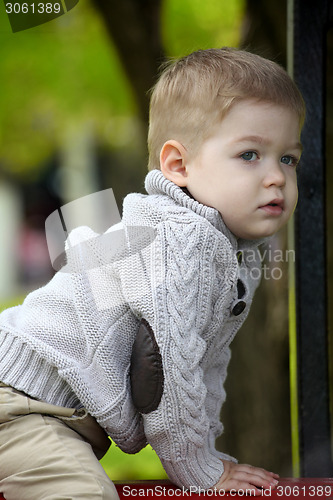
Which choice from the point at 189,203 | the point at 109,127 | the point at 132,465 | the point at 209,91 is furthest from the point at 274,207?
the point at 132,465

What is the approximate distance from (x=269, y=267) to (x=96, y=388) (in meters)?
1.04

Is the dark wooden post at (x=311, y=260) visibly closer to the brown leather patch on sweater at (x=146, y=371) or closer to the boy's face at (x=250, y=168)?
the boy's face at (x=250, y=168)

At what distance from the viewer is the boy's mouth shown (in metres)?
1.39

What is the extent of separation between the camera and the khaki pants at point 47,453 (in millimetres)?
1219

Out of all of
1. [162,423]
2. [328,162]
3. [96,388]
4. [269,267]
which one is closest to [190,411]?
[162,423]

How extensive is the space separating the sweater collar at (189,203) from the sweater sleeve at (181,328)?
0.19ft

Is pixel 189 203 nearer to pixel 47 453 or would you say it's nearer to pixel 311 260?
pixel 47 453

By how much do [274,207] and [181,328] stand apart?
35 cm

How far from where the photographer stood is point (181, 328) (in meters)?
1.28

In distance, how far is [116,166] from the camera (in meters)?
2.36

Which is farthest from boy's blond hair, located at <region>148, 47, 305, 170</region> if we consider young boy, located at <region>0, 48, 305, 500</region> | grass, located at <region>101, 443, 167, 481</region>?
grass, located at <region>101, 443, 167, 481</region>

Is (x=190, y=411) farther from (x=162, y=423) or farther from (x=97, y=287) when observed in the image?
(x=97, y=287)

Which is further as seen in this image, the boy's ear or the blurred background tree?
the blurred background tree

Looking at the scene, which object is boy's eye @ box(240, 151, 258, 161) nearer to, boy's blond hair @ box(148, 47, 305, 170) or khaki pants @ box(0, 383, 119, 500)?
boy's blond hair @ box(148, 47, 305, 170)
